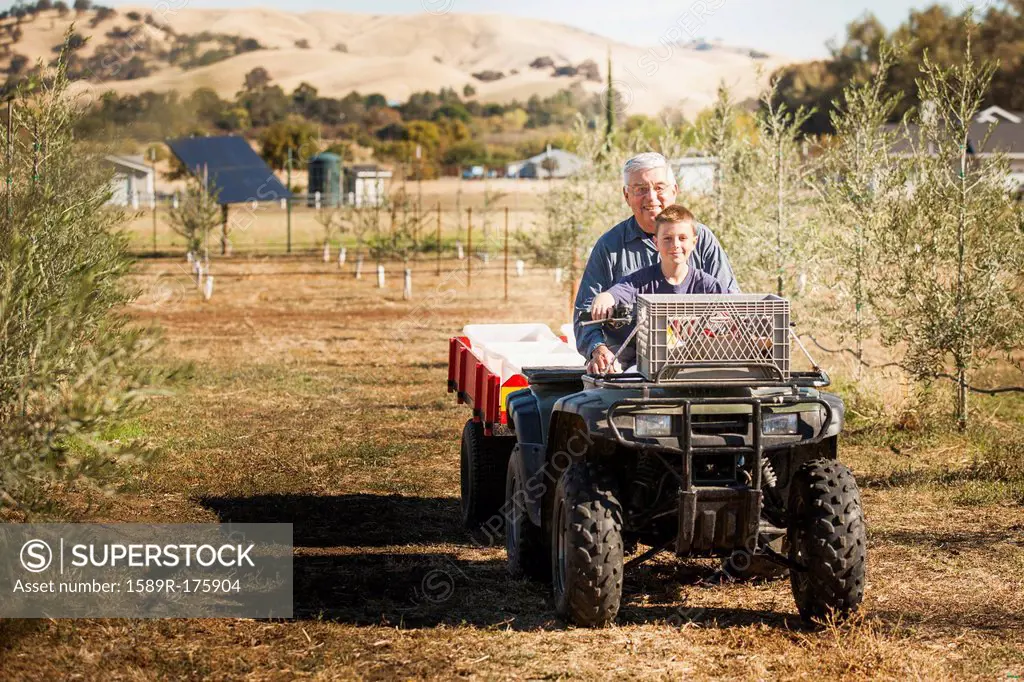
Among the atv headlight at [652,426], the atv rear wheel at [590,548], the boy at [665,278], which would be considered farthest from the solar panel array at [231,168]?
the atv headlight at [652,426]

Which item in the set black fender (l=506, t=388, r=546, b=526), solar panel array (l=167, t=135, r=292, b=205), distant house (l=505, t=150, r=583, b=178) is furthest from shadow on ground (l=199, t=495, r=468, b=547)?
distant house (l=505, t=150, r=583, b=178)

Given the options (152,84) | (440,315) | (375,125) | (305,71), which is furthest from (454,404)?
(305,71)

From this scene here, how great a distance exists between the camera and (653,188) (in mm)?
7473

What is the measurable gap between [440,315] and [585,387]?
21.7m

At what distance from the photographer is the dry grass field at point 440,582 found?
6312mm

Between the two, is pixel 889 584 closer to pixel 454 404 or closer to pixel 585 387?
pixel 585 387

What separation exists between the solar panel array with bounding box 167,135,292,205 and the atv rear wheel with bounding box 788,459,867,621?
41.1 m

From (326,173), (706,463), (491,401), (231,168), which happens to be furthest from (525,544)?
(326,173)

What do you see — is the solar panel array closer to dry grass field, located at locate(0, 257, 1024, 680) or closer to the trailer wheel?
dry grass field, located at locate(0, 257, 1024, 680)

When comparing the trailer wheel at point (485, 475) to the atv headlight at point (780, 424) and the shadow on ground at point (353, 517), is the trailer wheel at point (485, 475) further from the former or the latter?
the atv headlight at point (780, 424)

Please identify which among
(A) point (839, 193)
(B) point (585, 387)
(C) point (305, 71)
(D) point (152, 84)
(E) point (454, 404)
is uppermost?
(C) point (305, 71)

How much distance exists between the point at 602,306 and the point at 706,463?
1009 millimetres

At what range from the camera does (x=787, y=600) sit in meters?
7.43

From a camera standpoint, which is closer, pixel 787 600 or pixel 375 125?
→ pixel 787 600
